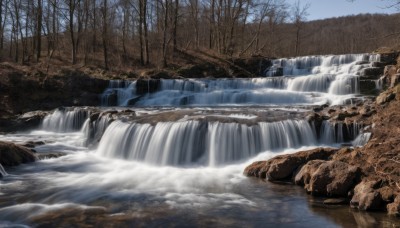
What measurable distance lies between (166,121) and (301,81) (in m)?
12.6

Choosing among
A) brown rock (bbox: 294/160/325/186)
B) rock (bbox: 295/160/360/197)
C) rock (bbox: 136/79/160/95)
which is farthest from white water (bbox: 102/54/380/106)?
rock (bbox: 295/160/360/197)

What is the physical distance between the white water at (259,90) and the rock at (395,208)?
549 inches

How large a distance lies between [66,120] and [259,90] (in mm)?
11539

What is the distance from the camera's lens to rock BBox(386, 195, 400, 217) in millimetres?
8859

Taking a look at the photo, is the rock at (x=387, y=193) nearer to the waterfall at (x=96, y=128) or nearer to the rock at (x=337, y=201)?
the rock at (x=337, y=201)

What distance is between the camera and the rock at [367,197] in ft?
30.5

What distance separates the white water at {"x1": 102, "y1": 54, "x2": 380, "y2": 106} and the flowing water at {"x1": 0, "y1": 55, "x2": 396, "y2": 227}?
8 cm

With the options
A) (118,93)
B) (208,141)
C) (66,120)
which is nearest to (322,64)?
(118,93)

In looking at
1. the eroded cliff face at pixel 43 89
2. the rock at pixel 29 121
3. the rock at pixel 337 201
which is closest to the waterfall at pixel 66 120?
the rock at pixel 29 121

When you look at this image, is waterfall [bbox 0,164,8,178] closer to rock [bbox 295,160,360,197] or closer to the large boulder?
the large boulder

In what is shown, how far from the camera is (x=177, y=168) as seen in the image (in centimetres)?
1418

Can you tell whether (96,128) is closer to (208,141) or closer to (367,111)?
(208,141)

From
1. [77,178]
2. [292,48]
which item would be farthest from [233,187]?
[292,48]

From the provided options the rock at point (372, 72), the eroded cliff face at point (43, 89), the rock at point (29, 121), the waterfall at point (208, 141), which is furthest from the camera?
the eroded cliff face at point (43, 89)
